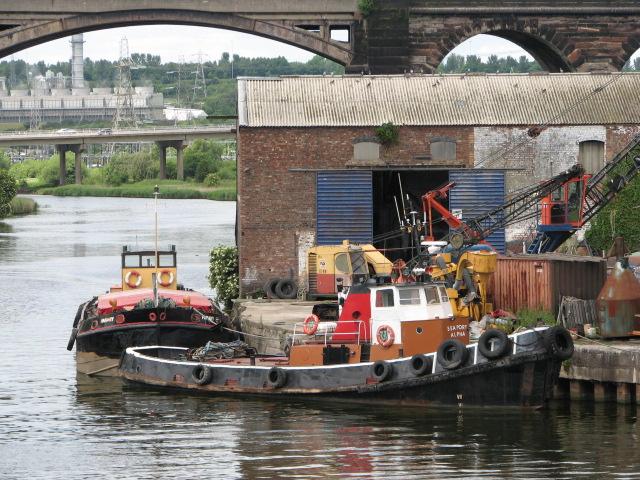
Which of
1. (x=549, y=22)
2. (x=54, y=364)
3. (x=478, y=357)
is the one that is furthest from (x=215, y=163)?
(x=478, y=357)

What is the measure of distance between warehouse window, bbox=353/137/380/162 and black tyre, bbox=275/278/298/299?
4715 millimetres

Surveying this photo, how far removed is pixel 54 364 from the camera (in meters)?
41.3

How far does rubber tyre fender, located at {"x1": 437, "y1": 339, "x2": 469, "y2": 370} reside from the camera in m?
32.2

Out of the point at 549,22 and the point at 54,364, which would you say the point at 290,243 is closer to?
the point at 54,364

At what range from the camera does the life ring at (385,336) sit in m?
33.7

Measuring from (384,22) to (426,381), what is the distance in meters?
40.9

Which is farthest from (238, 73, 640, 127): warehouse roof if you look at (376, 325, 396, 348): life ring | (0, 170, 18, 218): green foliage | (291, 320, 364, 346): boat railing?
(0, 170, 18, 218): green foliage

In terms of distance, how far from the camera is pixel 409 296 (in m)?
33.8

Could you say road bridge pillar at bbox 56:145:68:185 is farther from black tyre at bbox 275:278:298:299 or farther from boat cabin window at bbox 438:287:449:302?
boat cabin window at bbox 438:287:449:302

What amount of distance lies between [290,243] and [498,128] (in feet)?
25.5

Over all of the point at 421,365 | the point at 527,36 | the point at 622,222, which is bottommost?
the point at 421,365

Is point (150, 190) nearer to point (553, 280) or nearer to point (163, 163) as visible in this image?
point (163, 163)

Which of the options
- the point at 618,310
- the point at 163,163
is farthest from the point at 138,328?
the point at 163,163

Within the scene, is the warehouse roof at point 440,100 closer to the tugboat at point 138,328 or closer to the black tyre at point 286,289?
the black tyre at point 286,289
